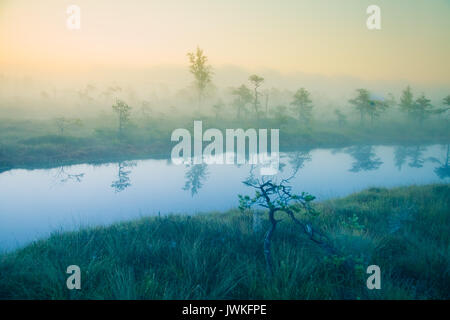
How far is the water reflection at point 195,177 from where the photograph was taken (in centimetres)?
1418

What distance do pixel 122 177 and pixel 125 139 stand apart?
11.3 meters

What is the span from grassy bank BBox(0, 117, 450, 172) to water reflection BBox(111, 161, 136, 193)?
218cm

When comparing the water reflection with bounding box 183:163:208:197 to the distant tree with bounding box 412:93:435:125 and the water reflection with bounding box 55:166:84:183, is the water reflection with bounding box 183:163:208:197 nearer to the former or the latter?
the water reflection with bounding box 55:166:84:183

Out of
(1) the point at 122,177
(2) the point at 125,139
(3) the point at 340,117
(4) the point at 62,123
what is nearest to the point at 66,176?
(1) the point at 122,177

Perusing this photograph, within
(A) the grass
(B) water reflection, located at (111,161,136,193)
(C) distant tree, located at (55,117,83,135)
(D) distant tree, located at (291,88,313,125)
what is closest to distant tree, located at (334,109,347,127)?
(D) distant tree, located at (291,88,313,125)

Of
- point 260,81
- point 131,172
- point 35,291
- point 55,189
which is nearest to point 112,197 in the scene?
point 55,189

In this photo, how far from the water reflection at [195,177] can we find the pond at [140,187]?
0.18 feet

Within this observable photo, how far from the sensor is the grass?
10.7ft

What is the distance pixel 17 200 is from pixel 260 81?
39.5m

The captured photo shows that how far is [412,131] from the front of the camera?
155ft

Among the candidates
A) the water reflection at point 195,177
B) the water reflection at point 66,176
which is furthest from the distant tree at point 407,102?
the water reflection at point 66,176
